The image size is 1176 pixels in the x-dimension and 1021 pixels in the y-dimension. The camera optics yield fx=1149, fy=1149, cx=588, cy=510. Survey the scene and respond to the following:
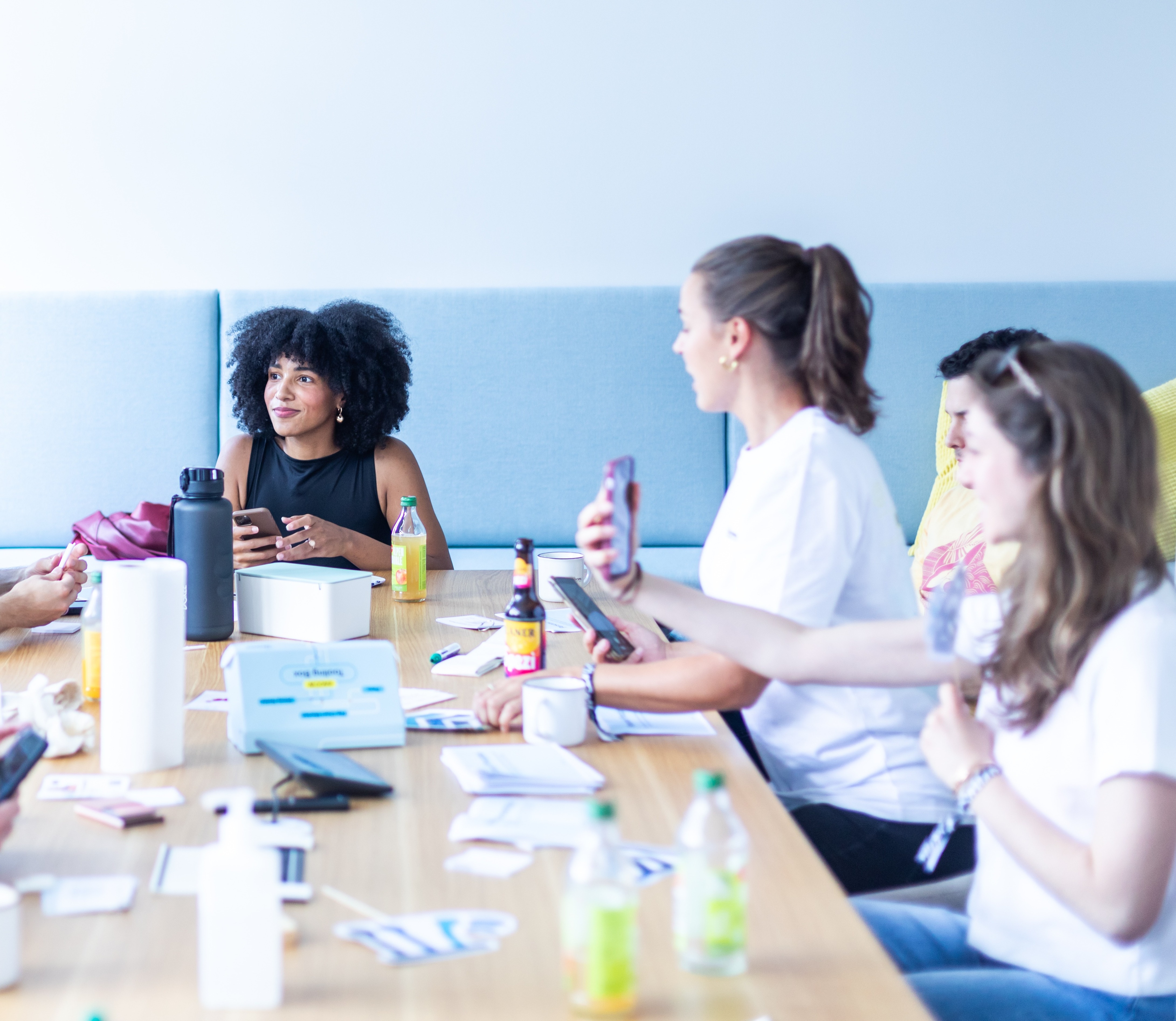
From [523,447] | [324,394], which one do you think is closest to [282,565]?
[324,394]

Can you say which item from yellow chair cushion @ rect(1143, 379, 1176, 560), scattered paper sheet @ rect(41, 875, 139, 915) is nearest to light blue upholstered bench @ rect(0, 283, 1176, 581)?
yellow chair cushion @ rect(1143, 379, 1176, 560)

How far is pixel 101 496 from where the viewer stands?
11.1ft

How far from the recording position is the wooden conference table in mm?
729

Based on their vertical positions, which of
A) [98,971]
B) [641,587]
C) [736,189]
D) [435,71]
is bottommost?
[98,971]

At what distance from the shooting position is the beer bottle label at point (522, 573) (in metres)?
1.43

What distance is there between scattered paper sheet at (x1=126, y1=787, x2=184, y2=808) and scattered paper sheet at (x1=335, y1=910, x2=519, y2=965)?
0.31 m

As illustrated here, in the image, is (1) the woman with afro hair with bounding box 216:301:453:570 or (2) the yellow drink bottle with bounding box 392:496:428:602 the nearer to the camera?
(2) the yellow drink bottle with bounding box 392:496:428:602

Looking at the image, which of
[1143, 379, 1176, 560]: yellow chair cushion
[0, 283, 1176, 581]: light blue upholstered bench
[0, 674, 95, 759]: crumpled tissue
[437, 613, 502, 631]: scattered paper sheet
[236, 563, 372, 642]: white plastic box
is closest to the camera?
[0, 674, 95, 759]: crumpled tissue

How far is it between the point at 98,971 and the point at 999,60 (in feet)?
12.0

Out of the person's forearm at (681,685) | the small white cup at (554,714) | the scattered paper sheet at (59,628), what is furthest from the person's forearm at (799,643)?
the scattered paper sheet at (59,628)

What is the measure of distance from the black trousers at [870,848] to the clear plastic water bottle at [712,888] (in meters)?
0.58

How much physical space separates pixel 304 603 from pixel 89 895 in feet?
2.81

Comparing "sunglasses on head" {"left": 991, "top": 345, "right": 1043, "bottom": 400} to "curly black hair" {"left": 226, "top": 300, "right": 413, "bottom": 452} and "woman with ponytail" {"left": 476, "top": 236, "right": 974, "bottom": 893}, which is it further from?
"curly black hair" {"left": 226, "top": 300, "right": 413, "bottom": 452}

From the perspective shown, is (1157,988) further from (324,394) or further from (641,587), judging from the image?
(324,394)
